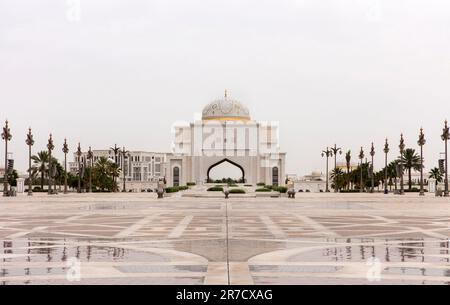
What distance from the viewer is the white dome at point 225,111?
301 ft

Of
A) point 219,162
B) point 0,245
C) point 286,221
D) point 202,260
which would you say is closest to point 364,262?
point 202,260

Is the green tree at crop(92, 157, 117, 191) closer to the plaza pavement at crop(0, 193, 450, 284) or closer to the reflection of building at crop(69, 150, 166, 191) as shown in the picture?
the plaza pavement at crop(0, 193, 450, 284)

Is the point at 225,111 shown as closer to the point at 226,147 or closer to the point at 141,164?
the point at 226,147

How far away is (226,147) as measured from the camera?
9100 cm

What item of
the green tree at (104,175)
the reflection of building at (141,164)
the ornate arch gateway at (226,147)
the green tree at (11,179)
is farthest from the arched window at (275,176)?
the reflection of building at (141,164)

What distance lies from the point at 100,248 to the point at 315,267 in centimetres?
442

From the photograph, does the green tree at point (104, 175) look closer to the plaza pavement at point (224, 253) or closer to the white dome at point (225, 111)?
the white dome at point (225, 111)

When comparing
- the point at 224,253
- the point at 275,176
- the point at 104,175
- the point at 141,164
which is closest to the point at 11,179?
the point at 104,175

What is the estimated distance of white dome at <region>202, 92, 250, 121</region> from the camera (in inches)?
3607

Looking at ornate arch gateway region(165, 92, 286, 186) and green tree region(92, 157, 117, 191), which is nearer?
green tree region(92, 157, 117, 191)

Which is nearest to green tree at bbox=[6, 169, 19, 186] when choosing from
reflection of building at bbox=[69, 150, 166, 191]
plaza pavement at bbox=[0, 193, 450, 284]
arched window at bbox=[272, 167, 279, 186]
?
arched window at bbox=[272, 167, 279, 186]

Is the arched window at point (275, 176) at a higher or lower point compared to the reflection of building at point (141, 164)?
lower

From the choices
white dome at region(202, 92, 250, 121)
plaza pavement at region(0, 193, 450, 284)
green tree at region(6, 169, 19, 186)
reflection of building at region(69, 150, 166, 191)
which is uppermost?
white dome at region(202, 92, 250, 121)
